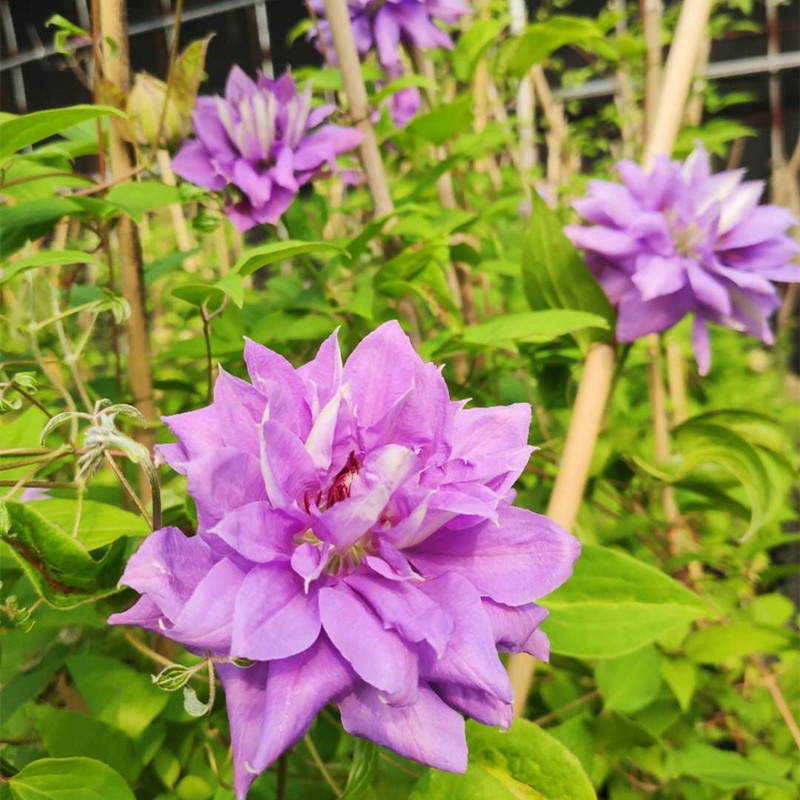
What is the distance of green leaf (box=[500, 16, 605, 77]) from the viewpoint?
563 millimetres

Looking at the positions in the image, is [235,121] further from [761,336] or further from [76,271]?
[761,336]

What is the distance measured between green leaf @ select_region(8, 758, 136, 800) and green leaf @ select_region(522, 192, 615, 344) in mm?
339

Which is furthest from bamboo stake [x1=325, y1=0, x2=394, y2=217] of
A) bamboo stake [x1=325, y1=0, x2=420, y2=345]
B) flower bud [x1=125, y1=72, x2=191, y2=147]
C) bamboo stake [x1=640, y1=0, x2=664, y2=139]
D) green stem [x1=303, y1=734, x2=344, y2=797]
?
green stem [x1=303, y1=734, x2=344, y2=797]

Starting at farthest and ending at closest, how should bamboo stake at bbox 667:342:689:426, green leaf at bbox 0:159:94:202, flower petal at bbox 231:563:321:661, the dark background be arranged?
the dark background
bamboo stake at bbox 667:342:689:426
green leaf at bbox 0:159:94:202
flower petal at bbox 231:563:321:661

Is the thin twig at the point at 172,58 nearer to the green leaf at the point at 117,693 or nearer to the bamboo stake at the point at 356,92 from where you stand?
the bamboo stake at the point at 356,92

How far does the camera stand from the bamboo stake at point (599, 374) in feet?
1.44

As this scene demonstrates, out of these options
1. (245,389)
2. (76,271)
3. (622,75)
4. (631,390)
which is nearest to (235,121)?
(76,271)

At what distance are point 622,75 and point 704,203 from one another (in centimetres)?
58

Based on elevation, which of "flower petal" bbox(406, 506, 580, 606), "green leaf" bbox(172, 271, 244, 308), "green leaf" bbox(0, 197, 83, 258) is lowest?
"flower petal" bbox(406, 506, 580, 606)

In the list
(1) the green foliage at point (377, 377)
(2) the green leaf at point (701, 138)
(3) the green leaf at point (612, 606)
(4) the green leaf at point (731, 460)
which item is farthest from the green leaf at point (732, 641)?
(2) the green leaf at point (701, 138)

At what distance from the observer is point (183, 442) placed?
251 mm

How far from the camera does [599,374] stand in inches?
18.7

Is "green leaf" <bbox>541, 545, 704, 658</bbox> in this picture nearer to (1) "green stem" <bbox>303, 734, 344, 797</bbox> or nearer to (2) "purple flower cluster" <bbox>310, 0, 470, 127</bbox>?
(1) "green stem" <bbox>303, 734, 344, 797</bbox>

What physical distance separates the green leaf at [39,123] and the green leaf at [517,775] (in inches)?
11.8
